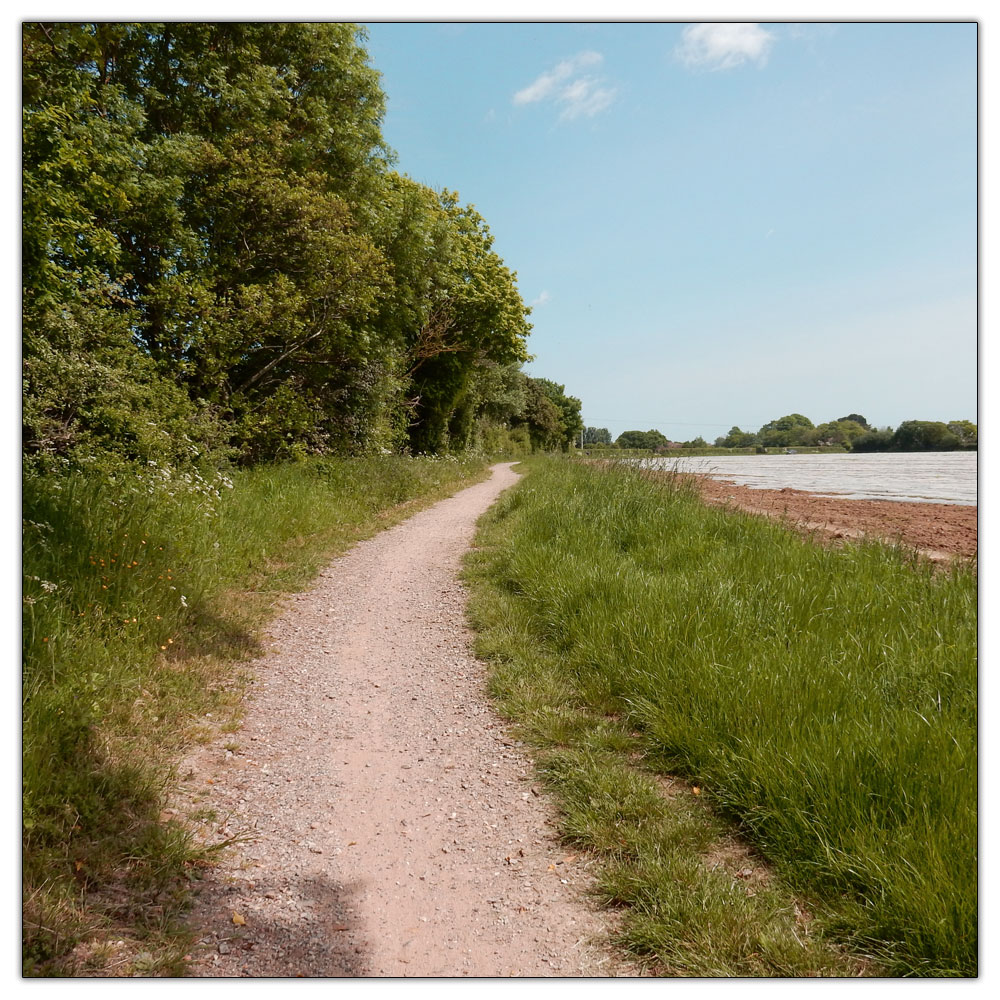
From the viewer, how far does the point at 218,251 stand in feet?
37.1

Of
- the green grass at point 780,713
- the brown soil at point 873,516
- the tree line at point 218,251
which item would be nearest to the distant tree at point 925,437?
the green grass at point 780,713

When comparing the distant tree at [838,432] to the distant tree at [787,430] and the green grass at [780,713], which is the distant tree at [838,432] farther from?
the green grass at [780,713]

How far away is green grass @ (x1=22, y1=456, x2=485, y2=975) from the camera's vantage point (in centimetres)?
234

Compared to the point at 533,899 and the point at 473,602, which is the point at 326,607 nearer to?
the point at 473,602

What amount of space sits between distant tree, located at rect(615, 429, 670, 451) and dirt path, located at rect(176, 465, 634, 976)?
514cm

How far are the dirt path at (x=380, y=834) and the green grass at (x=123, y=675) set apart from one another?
245mm

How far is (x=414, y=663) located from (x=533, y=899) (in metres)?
2.92

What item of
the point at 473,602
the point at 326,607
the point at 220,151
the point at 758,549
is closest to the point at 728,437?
the point at 758,549

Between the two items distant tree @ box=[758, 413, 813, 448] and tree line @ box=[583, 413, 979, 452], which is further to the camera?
distant tree @ box=[758, 413, 813, 448]

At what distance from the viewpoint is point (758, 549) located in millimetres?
6559

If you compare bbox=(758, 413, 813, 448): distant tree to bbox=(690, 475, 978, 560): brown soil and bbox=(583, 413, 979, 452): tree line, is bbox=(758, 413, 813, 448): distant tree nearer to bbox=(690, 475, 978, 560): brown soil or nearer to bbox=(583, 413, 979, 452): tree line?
bbox=(583, 413, 979, 452): tree line

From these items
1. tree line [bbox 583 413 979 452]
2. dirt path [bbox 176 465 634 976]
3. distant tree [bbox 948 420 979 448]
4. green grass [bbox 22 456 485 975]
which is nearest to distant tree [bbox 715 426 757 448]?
tree line [bbox 583 413 979 452]

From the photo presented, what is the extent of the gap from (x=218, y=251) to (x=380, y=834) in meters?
11.7
